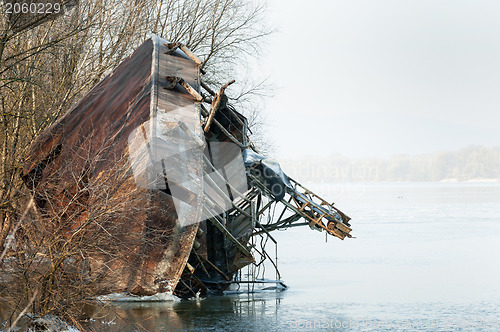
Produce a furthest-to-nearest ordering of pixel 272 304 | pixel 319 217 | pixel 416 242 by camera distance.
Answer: pixel 416 242 → pixel 319 217 → pixel 272 304

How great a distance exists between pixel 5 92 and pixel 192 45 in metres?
13.1

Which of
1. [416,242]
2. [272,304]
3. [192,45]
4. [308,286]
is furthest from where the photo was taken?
[416,242]

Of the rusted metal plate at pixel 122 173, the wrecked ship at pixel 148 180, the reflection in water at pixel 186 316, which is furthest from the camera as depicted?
the reflection in water at pixel 186 316

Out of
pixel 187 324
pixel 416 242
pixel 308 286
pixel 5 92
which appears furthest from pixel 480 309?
pixel 416 242

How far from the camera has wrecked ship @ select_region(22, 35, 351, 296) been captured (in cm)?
1084

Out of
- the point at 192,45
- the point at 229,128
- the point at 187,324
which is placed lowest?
the point at 187,324

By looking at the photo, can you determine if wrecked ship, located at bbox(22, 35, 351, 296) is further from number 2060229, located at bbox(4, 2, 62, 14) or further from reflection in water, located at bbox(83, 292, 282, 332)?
number 2060229, located at bbox(4, 2, 62, 14)

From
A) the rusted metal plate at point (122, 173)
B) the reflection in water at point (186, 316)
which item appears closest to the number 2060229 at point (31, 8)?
the rusted metal plate at point (122, 173)

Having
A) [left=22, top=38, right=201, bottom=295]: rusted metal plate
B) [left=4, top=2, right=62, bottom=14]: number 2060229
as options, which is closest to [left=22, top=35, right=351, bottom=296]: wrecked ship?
[left=22, top=38, right=201, bottom=295]: rusted metal plate

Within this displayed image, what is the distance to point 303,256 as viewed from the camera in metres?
26.0

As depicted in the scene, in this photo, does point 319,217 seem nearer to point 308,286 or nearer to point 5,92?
point 308,286

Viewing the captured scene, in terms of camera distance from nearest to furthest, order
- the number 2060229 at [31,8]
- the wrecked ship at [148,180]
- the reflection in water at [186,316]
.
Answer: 1. the number 2060229 at [31,8]
2. the wrecked ship at [148,180]
3. the reflection in water at [186,316]

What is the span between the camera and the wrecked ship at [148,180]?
10.8 metres

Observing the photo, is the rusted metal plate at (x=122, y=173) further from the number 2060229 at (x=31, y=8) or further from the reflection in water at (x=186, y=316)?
the number 2060229 at (x=31, y=8)
